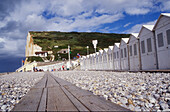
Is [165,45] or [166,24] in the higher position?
[166,24]

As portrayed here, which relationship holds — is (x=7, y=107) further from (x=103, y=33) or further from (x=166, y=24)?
(x=103, y=33)

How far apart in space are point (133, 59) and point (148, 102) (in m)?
14.2

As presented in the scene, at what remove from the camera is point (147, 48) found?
14.7 metres

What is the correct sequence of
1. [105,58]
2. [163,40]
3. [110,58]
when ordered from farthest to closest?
[105,58], [110,58], [163,40]

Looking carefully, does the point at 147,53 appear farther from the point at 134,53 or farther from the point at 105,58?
the point at 105,58

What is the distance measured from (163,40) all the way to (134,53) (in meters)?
4.70

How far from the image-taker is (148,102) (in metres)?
3.44

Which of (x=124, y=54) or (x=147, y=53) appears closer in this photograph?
(x=147, y=53)

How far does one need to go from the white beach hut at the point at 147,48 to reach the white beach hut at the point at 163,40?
2.17 feet

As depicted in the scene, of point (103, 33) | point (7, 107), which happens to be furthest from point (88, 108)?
point (103, 33)

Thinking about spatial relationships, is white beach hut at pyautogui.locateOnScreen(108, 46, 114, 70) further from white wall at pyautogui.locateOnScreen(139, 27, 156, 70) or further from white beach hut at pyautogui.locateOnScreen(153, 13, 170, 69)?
white beach hut at pyautogui.locateOnScreen(153, 13, 170, 69)

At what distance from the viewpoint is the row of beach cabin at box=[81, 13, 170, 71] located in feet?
40.1

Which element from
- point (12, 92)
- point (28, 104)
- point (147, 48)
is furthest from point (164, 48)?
point (28, 104)

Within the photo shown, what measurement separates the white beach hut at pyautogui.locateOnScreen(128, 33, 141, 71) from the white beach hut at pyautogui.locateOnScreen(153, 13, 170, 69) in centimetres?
307
